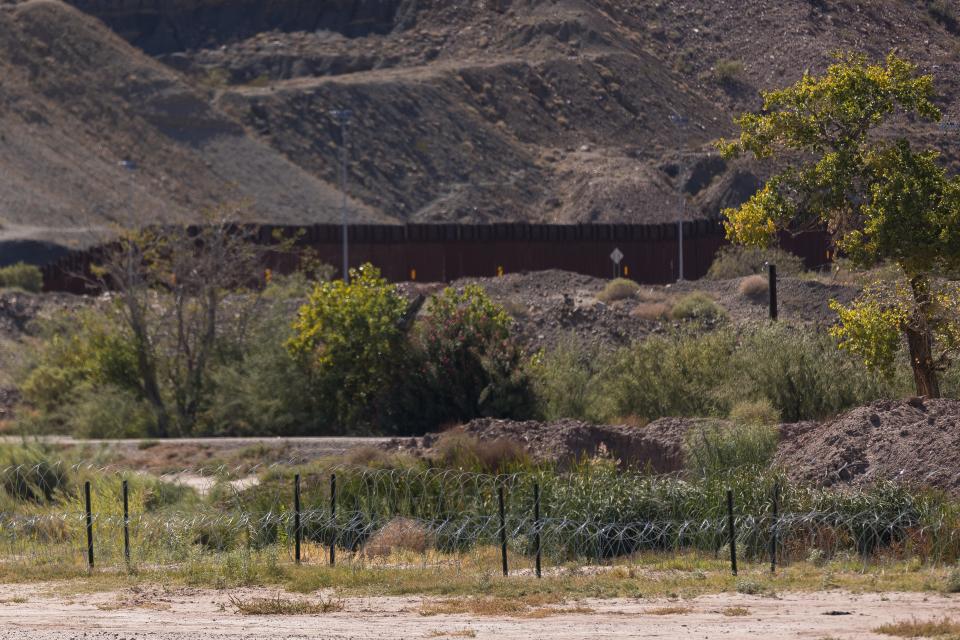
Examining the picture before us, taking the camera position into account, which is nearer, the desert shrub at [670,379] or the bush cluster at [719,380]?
the bush cluster at [719,380]

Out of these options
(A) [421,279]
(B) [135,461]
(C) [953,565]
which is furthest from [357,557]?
(A) [421,279]

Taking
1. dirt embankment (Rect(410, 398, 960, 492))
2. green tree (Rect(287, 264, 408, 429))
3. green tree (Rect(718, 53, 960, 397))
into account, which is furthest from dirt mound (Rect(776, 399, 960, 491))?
green tree (Rect(287, 264, 408, 429))

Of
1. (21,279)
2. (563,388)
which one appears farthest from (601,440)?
(21,279)

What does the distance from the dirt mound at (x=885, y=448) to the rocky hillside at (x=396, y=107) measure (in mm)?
55180

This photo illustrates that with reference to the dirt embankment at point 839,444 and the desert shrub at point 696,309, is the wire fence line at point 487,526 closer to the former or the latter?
the dirt embankment at point 839,444

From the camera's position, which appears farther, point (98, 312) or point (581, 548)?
point (98, 312)

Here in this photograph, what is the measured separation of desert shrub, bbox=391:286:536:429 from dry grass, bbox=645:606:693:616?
19137 millimetres

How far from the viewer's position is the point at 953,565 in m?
17.7

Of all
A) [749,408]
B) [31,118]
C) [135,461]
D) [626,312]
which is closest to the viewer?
[749,408]

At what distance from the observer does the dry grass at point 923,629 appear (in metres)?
13.5

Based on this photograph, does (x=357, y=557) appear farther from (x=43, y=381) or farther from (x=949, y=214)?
(x=43, y=381)

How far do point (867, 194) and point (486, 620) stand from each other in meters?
13.3

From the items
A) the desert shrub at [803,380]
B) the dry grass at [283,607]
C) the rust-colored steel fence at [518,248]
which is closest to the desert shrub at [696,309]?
the desert shrub at [803,380]

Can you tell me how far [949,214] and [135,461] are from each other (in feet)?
57.2
